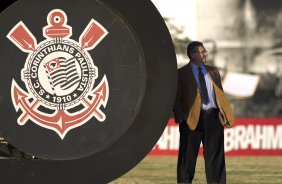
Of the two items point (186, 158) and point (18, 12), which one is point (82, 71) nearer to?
point (18, 12)

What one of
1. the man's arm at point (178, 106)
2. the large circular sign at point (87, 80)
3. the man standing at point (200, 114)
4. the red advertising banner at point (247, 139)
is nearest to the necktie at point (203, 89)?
the man standing at point (200, 114)

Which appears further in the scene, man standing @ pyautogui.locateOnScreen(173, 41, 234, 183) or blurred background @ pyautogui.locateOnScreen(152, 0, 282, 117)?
blurred background @ pyautogui.locateOnScreen(152, 0, 282, 117)

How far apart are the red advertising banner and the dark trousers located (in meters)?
7.48

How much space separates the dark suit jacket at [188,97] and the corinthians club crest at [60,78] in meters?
1.47

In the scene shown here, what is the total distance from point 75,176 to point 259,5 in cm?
1279

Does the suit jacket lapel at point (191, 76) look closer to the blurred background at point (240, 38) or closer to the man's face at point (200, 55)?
the man's face at point (200, 55)

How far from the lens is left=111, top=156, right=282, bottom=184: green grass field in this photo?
10539 mm

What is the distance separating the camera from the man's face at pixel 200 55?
8.14m

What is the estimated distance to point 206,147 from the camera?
27.5 feet

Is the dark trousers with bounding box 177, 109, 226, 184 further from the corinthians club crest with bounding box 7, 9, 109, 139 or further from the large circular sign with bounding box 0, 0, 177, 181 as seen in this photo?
the corinthians club crest with bounding box 7, 9, 109, 139

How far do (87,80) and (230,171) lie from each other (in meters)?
6.43

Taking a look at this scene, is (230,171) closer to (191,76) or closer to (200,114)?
(200,114)

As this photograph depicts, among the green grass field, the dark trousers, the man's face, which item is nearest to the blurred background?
the green grass field

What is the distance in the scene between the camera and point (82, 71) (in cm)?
621
